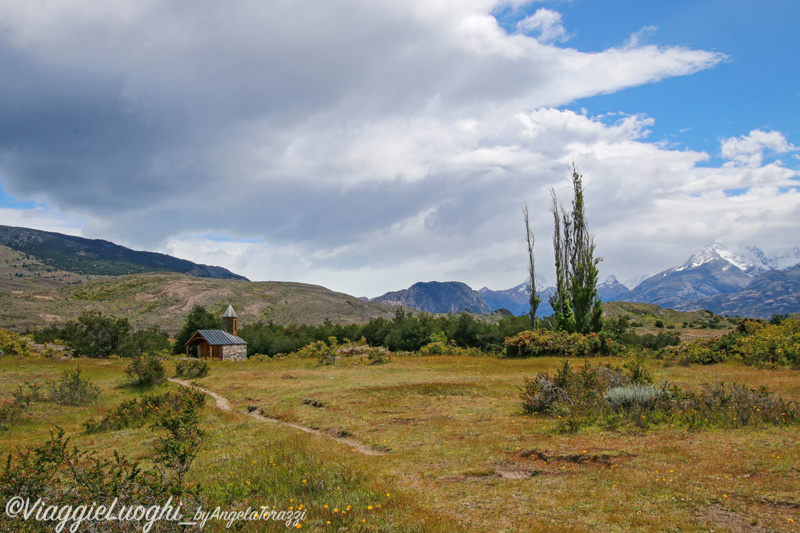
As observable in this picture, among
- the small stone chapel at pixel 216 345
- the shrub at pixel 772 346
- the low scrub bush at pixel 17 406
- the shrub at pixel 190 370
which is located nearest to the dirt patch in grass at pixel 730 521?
the shrub at pixel 772 346

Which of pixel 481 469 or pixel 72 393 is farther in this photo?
pixel 72 393

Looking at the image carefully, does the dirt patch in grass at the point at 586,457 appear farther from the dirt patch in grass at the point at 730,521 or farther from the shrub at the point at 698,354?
the shrub at the point at 698,354

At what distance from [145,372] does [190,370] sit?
5.75m

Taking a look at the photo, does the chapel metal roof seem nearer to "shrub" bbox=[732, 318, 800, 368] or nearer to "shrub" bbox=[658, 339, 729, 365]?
"shrub" bbox=[658, 339, 729, 365]

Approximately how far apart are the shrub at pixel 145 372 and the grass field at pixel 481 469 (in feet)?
22.8

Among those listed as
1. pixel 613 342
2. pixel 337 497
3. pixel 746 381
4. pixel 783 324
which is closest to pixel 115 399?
pixel 337 497

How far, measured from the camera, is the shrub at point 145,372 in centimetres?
2280

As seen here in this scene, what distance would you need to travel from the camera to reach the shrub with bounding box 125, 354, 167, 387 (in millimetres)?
22797

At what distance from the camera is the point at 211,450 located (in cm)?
1010

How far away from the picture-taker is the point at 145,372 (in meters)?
22.8

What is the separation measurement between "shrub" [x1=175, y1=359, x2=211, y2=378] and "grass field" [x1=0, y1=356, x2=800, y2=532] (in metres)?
12.5

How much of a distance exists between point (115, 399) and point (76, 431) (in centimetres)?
673

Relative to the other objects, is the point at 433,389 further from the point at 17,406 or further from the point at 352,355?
the point at 352,355

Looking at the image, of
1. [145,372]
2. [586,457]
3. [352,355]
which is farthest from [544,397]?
[352,355]
